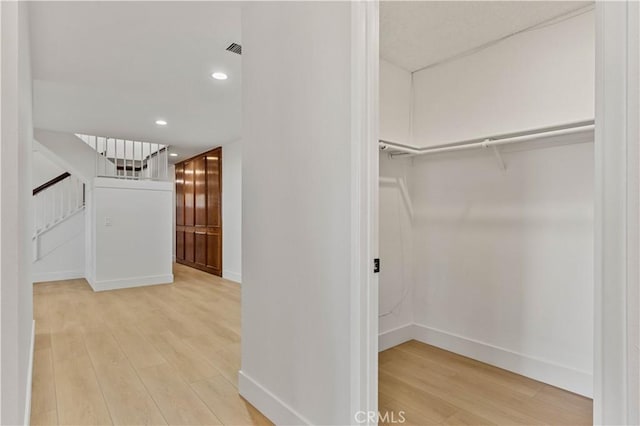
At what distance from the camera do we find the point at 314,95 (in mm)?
1539

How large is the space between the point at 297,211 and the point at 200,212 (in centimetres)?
541

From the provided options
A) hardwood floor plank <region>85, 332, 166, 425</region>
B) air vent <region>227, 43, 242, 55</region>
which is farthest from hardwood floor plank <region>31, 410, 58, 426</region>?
air vent <region>227, 43, 242, 55</region>

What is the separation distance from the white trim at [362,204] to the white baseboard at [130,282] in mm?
4802

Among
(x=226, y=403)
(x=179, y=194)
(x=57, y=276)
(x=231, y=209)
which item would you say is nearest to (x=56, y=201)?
(x=57, y=276)

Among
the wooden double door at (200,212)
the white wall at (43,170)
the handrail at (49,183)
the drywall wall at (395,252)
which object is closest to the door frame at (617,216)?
the drywall wall at (395,252)

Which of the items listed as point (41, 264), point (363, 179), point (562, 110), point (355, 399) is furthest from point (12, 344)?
point (41, 264)

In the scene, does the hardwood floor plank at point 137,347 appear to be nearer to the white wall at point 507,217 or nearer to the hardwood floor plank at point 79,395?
the hardwood floor plank at point 79,395

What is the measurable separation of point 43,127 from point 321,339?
5.35 m

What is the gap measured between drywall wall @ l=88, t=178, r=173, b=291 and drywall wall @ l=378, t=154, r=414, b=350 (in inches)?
160

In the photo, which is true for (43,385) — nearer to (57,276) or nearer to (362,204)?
(362,204)

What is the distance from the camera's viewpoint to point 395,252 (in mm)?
2748

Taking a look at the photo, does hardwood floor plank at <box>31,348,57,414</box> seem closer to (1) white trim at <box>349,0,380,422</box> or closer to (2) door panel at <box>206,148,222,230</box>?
(1) white trim at <box>349,0,380,422</box>

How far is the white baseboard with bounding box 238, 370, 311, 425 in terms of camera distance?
161 cm

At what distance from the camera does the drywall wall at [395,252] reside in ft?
8.69
